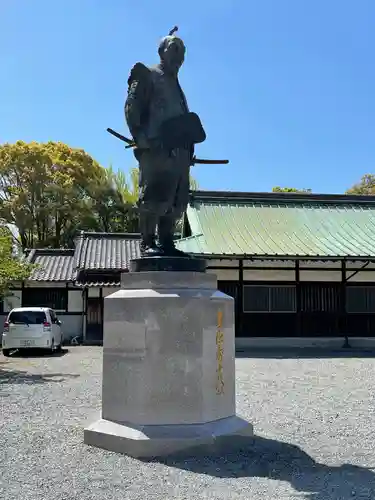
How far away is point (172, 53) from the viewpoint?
5.36 m

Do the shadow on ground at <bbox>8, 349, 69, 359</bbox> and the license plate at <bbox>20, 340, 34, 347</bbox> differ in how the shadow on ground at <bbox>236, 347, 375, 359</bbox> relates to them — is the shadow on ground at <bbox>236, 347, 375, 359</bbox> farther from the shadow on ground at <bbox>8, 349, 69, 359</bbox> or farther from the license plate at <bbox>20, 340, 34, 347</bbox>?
the license plate at <bbox>20, 340, 34, 347</bbox>

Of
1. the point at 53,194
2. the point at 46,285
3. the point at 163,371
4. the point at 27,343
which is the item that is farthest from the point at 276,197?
the point at 163,371

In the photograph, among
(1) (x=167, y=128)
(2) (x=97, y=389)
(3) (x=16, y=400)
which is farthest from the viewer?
(2) (x=97, y=389)

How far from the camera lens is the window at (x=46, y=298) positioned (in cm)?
2167

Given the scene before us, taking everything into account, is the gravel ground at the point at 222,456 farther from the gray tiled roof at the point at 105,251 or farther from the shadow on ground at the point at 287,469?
the gray tiled roof at the point at 105,251

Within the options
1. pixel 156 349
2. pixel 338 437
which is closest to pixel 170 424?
pixel 156 349

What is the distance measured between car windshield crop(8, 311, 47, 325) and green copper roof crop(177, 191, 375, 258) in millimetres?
4994

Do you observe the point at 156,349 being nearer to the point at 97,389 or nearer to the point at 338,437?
the point at 338,437

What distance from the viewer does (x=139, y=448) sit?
4.46 meters

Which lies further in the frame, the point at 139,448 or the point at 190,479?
the point at 139,448

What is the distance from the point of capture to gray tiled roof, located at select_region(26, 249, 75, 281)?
21609mm

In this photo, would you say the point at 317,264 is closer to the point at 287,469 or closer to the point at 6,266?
the point at 6,266

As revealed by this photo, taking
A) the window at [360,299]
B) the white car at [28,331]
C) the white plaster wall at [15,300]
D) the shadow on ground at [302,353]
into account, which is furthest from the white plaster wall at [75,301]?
the window at [360,299]

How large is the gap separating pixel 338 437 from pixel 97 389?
4.58m
